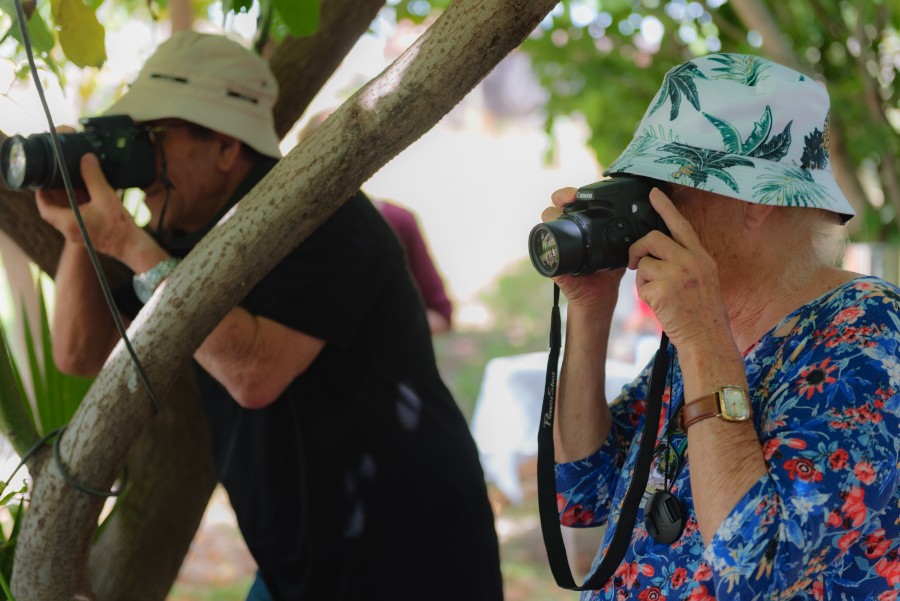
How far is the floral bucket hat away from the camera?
3.84 ft

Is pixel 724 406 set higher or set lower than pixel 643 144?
lower

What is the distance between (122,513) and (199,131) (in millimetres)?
745

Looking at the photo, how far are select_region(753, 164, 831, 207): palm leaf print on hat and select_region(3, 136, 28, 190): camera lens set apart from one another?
3.67 feet

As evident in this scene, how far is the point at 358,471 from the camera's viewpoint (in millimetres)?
1789

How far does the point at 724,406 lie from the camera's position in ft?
3.50

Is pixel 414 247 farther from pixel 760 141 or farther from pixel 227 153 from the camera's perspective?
pixel 760 141

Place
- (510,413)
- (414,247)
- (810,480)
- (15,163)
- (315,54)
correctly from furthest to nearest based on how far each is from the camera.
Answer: (510,413) → (414,247) → (315,54) → (15,163) → (810,480)

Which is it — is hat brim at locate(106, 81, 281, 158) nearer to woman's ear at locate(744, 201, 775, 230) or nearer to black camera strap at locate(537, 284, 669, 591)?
black camera strap at locate(537, 284, 669, 591)

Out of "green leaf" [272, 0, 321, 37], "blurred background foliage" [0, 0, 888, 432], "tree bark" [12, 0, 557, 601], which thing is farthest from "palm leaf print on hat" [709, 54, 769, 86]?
"blurred background foliage" [0, 0, 888, 432]

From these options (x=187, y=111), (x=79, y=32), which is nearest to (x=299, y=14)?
(x=79, y=32)

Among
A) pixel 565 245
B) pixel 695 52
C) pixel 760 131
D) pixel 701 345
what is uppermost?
pixel 695 52

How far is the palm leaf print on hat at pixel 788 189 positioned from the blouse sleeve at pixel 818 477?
17cm

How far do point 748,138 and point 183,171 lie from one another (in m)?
1.09

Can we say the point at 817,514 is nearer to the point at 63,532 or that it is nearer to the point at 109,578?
the point at 63,532
